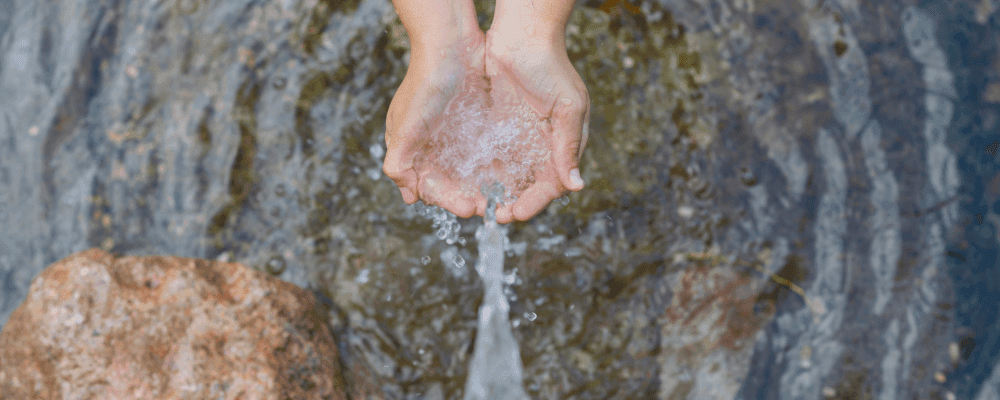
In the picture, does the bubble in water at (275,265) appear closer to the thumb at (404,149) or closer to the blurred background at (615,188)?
the blurred background at (615,188)

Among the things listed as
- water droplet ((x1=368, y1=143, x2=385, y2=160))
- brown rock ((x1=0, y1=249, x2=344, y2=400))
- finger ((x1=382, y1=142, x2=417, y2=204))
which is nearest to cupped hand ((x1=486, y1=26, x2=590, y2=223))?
finger ((x1=382, y1=142, x2=417, y2=204))

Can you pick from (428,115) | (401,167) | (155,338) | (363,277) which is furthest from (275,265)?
(428,115)

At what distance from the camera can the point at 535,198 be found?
1.95 meters

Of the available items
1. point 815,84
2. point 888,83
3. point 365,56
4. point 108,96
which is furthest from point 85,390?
point 888,83

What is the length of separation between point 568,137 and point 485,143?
1.17 ft

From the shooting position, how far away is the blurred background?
8.08 feet

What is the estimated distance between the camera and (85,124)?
256cm

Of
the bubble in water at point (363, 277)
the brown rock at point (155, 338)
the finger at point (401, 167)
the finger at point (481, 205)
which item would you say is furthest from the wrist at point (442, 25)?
the brown rock at point (155, 338)

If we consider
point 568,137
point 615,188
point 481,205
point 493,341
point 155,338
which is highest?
point 568,137

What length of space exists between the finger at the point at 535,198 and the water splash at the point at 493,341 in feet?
1.75

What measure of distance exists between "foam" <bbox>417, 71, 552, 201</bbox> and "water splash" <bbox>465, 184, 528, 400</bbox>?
0.48m

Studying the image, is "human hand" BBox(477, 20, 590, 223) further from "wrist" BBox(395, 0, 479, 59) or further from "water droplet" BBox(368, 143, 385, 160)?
"water droplet" BBox(368, 143, 385, 160)

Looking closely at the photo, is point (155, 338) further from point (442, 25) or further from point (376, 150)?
point (442, 25)

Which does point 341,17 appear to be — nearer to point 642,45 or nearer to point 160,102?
point 160,102
